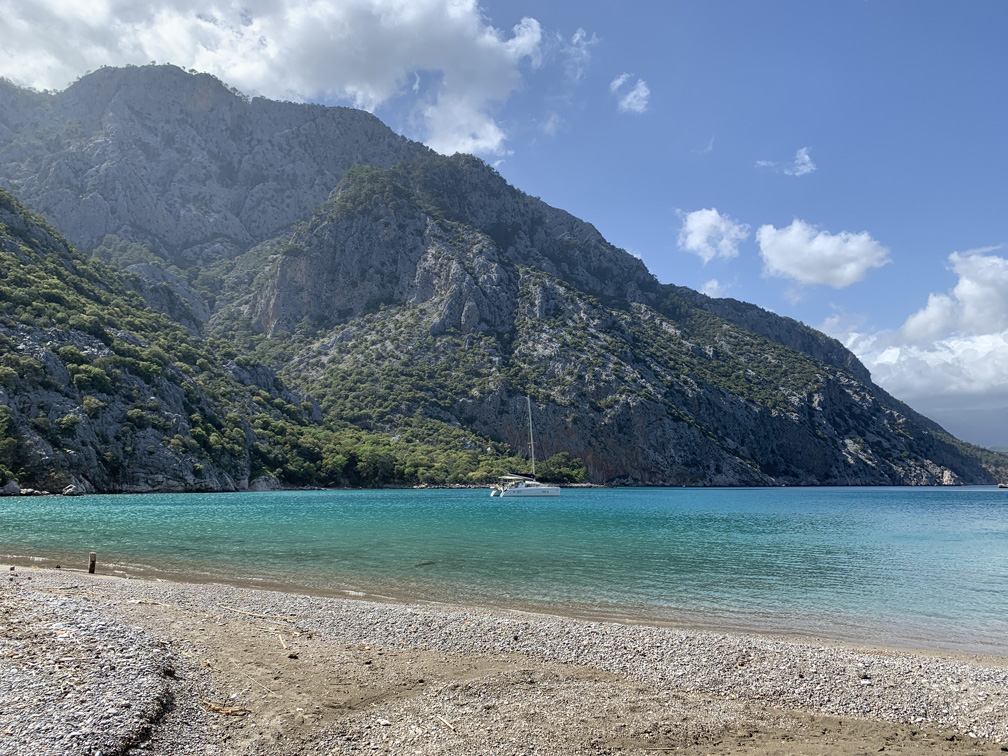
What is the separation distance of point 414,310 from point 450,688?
139695mm

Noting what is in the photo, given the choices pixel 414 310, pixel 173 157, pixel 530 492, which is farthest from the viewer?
pixel 173 157

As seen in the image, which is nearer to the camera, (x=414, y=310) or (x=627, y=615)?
(x=627, y=615)

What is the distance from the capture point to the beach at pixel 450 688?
7562 mm

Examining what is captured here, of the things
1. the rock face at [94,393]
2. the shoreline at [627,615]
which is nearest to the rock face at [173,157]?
the rock face at [94,393]

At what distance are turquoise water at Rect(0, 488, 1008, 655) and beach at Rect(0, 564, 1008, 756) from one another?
3.43 meters

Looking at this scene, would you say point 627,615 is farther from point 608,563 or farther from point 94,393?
point 94,393

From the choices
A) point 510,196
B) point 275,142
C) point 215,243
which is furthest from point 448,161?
point 215,243

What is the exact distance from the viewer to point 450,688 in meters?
9.60

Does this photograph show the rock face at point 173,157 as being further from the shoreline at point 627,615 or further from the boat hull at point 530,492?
the shoreline at point 627,615

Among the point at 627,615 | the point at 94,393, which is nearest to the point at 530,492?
the point at 94,393

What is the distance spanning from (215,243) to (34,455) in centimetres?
13091

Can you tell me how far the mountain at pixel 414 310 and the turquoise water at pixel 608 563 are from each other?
6061 cm

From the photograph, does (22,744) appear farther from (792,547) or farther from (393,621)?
(792,547)

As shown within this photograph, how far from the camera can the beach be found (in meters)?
7.56
